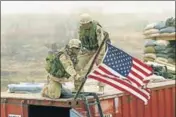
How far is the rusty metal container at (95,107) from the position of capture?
313 inches

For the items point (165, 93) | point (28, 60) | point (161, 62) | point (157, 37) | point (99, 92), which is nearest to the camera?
point (99, 92)

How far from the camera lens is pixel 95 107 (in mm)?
7758

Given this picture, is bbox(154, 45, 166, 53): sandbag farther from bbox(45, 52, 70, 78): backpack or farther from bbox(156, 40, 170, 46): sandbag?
bbox(45, 52, 70, 78): backpack

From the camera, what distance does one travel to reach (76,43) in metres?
7.79

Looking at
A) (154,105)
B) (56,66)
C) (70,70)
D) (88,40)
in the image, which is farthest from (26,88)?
(154,105)

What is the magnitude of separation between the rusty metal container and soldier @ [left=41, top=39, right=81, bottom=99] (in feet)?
0.61

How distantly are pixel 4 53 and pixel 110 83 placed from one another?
15386 millimetres

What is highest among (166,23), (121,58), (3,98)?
(166,23)

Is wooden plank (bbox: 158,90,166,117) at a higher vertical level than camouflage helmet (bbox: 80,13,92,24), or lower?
lower

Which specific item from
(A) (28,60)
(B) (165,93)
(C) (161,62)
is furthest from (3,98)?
(A) (28,60)

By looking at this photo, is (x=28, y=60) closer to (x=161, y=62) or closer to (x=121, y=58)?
(x=161, y=62)

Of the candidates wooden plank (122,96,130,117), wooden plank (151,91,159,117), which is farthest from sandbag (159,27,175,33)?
wooden plank (122,96,130,117)

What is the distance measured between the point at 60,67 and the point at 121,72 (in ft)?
3.40

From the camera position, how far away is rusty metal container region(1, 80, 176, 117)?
796 centimetres
